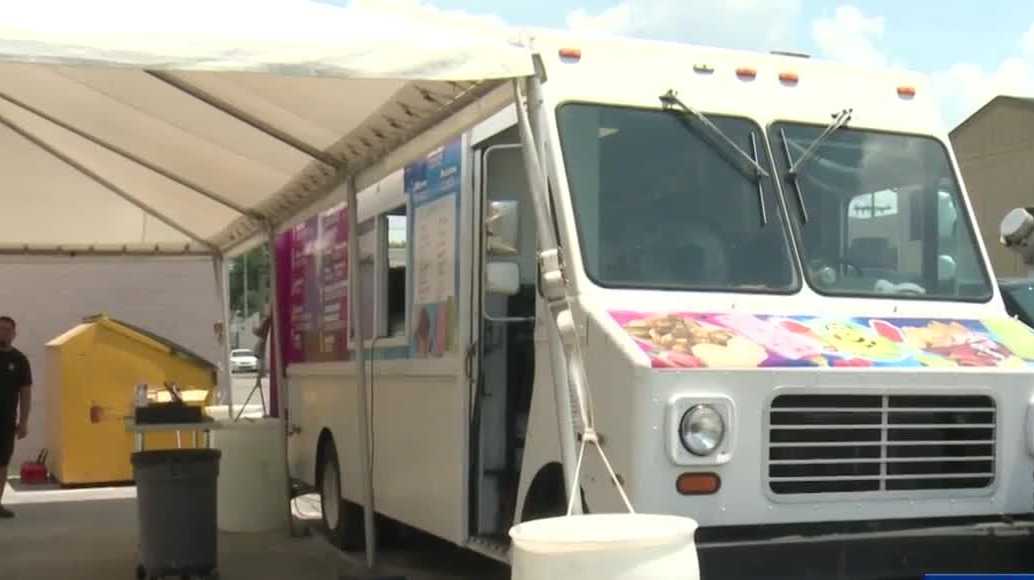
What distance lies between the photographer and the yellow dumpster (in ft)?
42.6

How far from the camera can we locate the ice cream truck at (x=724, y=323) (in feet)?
15.5

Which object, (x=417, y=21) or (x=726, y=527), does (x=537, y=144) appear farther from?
(x=726, y=527)

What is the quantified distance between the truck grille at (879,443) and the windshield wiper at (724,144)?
3.87 feet

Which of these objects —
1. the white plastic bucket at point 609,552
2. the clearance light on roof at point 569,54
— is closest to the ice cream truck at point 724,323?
the clearance light on roof at point 569,54

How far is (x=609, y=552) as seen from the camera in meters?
3.72

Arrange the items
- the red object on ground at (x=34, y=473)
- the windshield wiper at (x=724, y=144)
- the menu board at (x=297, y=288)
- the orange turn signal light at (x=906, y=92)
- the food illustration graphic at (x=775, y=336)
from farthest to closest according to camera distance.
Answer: the red object on ground at (x=34, y=473) → the menu board at (x=297, y=288) → the orange turn signal light at (x=906, y=92) → the windshield wiper at (x=724, y=144) → the food illustration graphic at (x=775, y=336)

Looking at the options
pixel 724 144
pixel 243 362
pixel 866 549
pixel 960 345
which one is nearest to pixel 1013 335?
pixel 960 345

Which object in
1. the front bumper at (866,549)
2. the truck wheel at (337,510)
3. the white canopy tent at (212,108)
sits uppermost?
the white canopy tent at (212,108)

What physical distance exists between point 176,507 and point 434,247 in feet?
7.26

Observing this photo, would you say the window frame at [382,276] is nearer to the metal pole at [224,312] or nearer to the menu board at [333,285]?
the menu board at [333,285]

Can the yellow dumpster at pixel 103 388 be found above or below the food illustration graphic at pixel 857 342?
below

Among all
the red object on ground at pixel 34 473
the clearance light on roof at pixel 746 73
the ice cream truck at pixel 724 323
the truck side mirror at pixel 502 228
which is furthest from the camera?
the red object on ground at pixel 34 473

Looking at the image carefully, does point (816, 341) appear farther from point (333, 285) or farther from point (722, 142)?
point (333, 285)

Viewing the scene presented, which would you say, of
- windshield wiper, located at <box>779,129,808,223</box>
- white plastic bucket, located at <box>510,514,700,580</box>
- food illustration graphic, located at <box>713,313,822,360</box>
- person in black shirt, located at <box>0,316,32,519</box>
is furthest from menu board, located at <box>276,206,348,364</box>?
white plastic bucket, located at <box>510,514,700,580</box>
